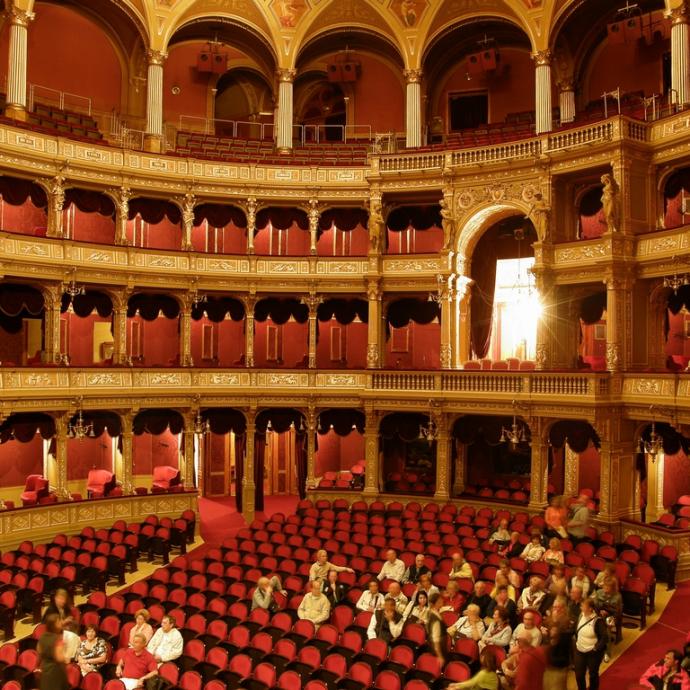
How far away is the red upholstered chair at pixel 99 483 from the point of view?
21.0 meters

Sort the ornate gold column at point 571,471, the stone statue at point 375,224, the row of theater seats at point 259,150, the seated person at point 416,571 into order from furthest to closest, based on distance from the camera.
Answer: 1. the row of theater seats at point 259,150
2. the stone statue at point 375,224
3. the ornate gold column at point 571,471
4. the seated person at point 416,571

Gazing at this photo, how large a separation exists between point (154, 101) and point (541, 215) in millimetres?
→ 11942

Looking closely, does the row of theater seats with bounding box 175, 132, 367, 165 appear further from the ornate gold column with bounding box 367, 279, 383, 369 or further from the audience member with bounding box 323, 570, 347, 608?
the audience member with bounding box 323, 570, 347, 608

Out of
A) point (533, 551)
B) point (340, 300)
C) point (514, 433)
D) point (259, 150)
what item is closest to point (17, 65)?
point (259, 150)

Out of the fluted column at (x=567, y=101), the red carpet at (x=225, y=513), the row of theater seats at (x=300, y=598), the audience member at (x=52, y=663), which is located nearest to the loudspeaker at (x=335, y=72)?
the fluted column at (x=567, y=101)

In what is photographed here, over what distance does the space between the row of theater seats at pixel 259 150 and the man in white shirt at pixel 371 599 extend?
14889 millimetres

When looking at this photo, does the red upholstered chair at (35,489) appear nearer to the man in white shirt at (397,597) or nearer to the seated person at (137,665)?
the seated person at (137,665)

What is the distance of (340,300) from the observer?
2377cm

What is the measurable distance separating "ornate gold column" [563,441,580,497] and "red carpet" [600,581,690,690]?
6840 millimetres

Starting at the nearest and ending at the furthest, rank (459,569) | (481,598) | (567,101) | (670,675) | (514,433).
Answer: (670,675) → (481,598) → (459,569) → (514,433) → (567,101)

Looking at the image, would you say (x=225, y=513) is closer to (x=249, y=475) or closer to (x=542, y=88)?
(x=249, y=475)

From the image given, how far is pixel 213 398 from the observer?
2197cm

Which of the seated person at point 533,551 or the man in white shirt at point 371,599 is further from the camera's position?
the seated person at point 533,551

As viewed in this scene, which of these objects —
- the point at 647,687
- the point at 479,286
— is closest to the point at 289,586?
the point at 647,687
